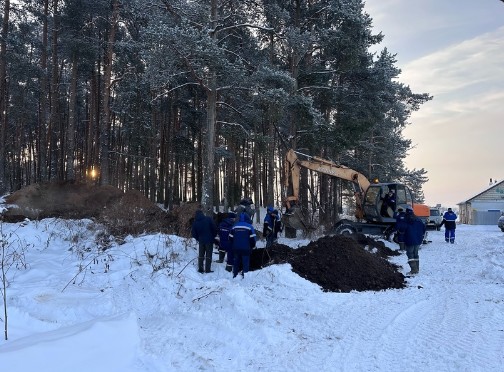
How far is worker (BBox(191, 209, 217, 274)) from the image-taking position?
10594 mm

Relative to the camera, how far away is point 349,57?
18484 mm

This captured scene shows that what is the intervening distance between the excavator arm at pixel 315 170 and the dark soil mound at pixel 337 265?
19.4 ft

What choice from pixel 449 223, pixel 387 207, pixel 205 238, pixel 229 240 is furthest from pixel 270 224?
pixel 449 223

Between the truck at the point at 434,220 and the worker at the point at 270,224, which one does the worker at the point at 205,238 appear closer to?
the worker at the point at 270,224

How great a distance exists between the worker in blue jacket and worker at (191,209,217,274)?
705 millimetres

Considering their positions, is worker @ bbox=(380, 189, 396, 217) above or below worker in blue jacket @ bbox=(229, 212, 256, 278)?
above

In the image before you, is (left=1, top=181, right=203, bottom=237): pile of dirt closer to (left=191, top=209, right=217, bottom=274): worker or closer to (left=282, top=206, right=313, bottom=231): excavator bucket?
(left=191, top=209, right=217, bottom=274): worker

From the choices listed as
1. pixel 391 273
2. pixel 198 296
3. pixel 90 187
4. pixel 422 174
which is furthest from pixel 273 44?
pixel 422 174

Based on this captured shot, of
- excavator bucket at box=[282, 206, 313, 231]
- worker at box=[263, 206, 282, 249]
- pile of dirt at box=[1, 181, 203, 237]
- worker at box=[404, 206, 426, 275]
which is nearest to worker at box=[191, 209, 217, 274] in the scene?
pile of dirt at box=[1, 181, 203, 237]

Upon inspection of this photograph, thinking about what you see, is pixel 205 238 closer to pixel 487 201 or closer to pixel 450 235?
pixel 450 235

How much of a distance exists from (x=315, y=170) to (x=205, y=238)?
9.17 metres

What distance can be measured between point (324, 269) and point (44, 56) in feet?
71.9

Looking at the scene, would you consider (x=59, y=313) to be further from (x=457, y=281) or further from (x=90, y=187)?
(x=90, y=187)

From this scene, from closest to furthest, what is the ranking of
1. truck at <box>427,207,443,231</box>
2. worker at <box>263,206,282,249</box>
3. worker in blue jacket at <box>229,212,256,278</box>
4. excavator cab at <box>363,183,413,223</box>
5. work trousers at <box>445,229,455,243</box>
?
worker in blue jacket at <box>229,212,256,278</box> < worker at <box>263,206,282,249</box> < excavator cab at <box>363,183,413,223</box> < work trousers at <box>445,229,455,243</box> < truck at <box>427,207,443,231</box>
